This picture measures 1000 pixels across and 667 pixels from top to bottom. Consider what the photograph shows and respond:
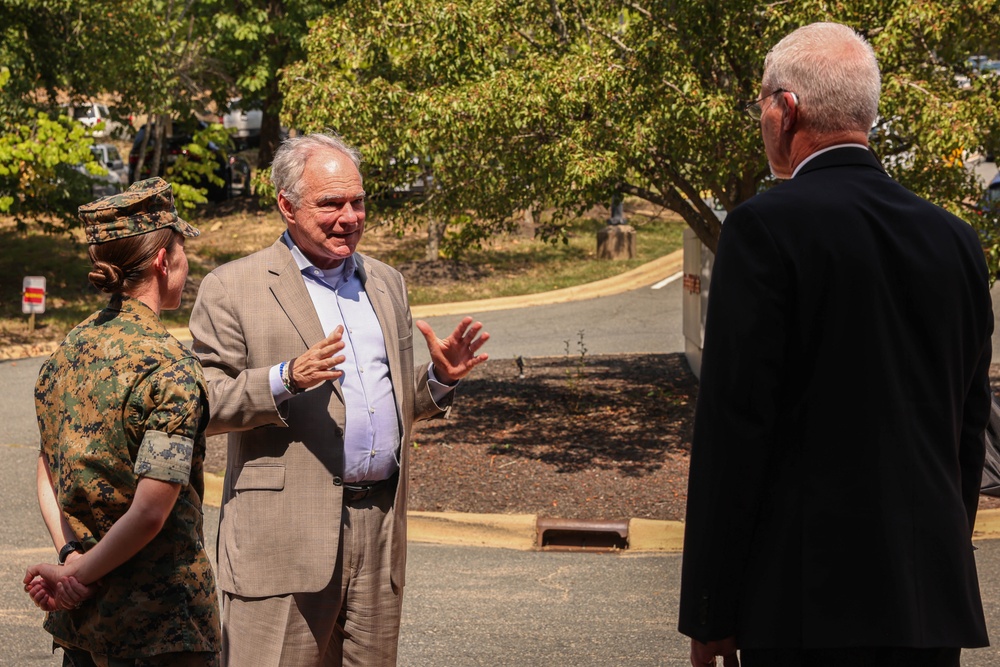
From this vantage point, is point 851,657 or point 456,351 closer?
point 851,657

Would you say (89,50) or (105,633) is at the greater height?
(89,50)

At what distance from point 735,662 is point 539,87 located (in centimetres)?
607

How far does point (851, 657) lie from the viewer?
225cm

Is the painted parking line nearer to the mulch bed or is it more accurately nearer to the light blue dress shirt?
the mulch bed

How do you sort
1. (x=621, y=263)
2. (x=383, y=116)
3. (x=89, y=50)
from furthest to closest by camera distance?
(x=621, y=263), (x=89, y=50), (x=383, y=116)

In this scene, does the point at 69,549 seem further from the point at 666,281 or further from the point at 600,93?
the point at 666,281

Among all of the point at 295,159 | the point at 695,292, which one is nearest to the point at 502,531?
the point at 295,159

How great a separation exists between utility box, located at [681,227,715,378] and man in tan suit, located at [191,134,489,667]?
25.4 ft

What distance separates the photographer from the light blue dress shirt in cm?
342

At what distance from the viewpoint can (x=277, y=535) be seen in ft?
10.9

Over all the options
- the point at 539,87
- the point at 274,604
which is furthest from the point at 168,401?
the point at 539,87

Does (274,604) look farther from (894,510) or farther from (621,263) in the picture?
(621,263)

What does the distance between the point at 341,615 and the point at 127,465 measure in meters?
0.93

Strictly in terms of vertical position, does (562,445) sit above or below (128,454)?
below
